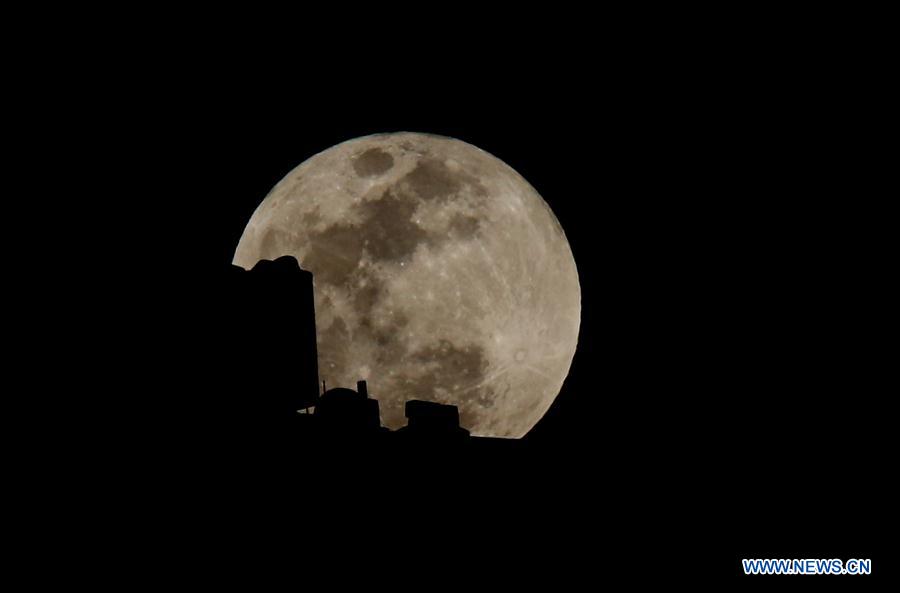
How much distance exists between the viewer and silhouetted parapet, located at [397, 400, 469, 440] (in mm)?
5332

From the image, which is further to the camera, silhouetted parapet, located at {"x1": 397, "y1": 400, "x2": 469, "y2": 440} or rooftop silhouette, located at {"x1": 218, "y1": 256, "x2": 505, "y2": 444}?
silhouetted parapet, located at {"x1": 397, "y1": 400, "x2": 469, "y2": 440}

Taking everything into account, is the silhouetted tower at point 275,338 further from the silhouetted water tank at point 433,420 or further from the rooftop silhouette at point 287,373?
the silhouetted water tank at point 433,420

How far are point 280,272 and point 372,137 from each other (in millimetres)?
3346

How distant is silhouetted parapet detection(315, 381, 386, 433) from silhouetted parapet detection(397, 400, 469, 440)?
0.81ft

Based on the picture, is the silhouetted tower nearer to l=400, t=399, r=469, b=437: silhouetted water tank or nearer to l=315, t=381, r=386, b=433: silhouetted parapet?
l=315, t=381, r=386, b=433: silhouetted parapet

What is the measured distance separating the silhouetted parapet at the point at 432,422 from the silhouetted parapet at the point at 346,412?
246 mm

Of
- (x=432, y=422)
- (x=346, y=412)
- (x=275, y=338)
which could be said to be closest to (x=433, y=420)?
(x=432, y=422)

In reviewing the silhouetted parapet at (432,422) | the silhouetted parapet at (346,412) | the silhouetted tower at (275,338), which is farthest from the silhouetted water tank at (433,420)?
the silhouetted tower at (275,338)

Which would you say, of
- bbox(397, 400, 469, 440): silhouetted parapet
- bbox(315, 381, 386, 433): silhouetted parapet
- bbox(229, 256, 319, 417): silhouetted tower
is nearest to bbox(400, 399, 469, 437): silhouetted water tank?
bbox(397, 400, 469, 440): silhouetted parapet

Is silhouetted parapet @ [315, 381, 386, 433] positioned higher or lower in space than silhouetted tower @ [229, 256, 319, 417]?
lower

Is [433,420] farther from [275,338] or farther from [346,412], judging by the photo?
[275,338]

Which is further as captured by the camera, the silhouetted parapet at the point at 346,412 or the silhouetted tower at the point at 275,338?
the silhouetted parapet at the point at 346,412

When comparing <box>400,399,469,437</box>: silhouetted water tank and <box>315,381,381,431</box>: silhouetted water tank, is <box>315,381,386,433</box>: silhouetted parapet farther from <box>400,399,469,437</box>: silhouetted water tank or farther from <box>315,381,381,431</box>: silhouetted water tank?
<box>400,399,469,437</box>: silhouetted water tank

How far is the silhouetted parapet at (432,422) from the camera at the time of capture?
533cm
